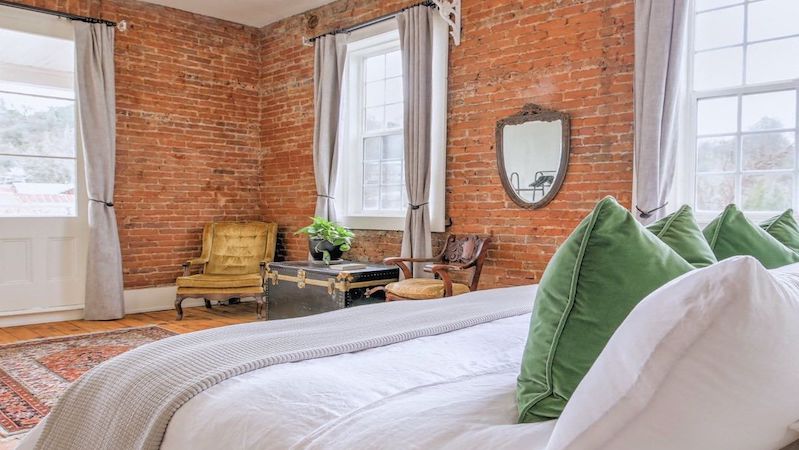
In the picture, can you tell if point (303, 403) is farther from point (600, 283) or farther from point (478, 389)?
point (600, 283)

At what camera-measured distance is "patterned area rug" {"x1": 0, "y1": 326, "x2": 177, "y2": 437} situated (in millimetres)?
3084

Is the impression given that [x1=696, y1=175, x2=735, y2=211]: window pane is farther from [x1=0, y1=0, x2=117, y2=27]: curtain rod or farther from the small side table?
[x1=0, y1=0, x2=117, y2=27]: curtain rod

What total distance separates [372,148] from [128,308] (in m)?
2.89

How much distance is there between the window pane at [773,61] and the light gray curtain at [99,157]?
5245 millimetres

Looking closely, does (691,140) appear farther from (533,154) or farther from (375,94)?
(375,94)

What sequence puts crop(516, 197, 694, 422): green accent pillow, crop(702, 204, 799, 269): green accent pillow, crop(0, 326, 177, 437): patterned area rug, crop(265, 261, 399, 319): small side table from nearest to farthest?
crop(516, 197, 694, 422): green accent pillow → crop(702, 204, 799, 269): green accent pillow → crop(0, 326, 177, 437): patterned area rug → crop(265, 261, 399, 319): small side table

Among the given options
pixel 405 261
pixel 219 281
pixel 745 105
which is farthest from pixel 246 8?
pixel 745 105

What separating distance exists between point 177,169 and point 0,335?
7.33 ft

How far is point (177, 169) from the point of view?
638 cm

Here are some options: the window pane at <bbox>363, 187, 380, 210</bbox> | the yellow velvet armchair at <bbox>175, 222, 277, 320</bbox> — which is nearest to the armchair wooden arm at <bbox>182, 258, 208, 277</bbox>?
the yellow velvet armchair at <bbox>175, 222, 277, 320</bbox>

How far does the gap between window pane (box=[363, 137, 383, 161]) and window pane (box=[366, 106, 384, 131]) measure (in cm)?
12

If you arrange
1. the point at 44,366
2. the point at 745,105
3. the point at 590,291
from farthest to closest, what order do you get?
the point at 44,366 < the point at 745,105 < the point at 590,291

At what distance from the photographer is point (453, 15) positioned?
4977 mm

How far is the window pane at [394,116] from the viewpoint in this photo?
5.72 meters
